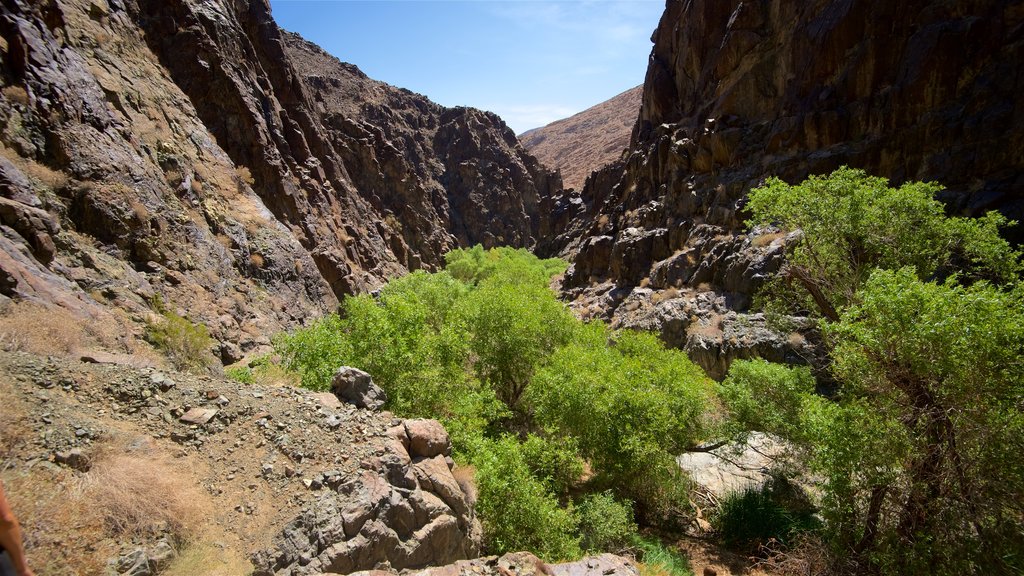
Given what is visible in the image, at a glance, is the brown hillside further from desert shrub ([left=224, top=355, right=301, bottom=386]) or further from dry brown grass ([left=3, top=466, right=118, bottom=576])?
dry brown grass ([left=3, top=466, right=118, bottom=576])

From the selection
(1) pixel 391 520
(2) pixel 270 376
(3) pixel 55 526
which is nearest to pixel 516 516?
(1) pixel 391 520

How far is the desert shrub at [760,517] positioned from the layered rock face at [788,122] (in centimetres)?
1502

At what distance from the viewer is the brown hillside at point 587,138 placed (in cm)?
12338

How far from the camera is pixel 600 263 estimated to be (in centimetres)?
4897

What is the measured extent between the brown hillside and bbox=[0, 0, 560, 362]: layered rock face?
2934 inches

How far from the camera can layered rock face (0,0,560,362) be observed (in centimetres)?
1673

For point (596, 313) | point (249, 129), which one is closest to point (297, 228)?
point (249, 129)

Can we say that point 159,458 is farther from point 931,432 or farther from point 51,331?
point 931,432

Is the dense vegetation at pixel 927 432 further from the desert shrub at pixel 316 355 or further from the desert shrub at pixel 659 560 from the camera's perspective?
the desert shrub at pixel 316 355

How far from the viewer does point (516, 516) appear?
1049 cm

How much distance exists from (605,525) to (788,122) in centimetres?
3331

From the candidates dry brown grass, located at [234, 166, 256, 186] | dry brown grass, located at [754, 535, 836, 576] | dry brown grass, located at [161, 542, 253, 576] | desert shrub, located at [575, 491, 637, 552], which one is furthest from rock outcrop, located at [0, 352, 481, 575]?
dry brown grass, located at [234, 166, 256, 186]

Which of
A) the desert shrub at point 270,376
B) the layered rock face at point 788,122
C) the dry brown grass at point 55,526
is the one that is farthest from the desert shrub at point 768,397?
the dry brown grass at point 55,526

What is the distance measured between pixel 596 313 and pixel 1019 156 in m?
26.7
